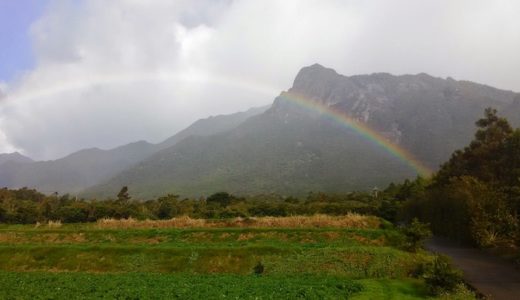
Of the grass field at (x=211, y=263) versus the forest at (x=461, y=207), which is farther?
the forest at (x=461, y=207)

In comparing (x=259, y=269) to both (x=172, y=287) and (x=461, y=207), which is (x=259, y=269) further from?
(x=461, y=207)

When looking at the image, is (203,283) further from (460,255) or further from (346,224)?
(346,224)

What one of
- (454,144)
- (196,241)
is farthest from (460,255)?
(454,144)

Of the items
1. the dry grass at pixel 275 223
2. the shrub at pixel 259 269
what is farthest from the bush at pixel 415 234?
the shrub at pixel 259 269

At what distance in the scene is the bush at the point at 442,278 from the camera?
23.0 m

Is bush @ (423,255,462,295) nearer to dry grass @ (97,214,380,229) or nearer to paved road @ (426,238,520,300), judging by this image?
paved road @ (426,238,520,300)

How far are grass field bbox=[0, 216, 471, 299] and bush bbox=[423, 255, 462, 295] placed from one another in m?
0.71

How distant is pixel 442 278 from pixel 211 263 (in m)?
18.9

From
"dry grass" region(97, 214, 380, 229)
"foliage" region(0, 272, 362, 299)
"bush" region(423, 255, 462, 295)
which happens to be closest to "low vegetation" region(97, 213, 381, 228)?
"dry grass" region(97, 214, 380, 229)

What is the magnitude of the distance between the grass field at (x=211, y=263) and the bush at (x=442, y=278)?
2.33 feet

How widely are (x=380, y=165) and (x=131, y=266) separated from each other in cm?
16211

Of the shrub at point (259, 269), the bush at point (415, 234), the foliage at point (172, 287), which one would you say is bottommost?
the shrub at point (259, 269)

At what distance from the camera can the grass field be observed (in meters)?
23.7

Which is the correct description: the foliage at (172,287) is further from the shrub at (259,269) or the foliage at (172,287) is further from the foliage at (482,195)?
the foliage at (482,195)
